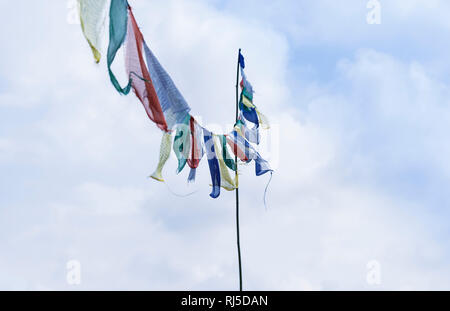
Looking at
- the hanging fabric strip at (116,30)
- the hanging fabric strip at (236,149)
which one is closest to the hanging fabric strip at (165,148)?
the hanging fabric strip at (116,30)

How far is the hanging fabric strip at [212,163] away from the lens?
355 inches

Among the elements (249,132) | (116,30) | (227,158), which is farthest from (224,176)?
(116,30)

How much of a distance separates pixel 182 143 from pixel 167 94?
106 cm

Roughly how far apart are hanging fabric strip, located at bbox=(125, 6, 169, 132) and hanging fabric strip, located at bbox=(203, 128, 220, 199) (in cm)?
166

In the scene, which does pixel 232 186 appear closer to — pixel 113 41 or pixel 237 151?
pixel 237 151

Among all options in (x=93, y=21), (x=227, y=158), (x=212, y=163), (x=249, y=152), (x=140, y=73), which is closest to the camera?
(x=93, y=21)

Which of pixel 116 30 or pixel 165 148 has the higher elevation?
pixel 116 30

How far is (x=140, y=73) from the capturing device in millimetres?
7102

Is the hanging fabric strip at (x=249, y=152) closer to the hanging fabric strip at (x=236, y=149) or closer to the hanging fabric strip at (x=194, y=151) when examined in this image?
the hanging fabric strip at (x=236, y=149)

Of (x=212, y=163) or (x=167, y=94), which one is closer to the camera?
(x=167, y=94)

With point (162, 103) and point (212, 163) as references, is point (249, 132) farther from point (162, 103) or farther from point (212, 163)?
point (162, 103)
